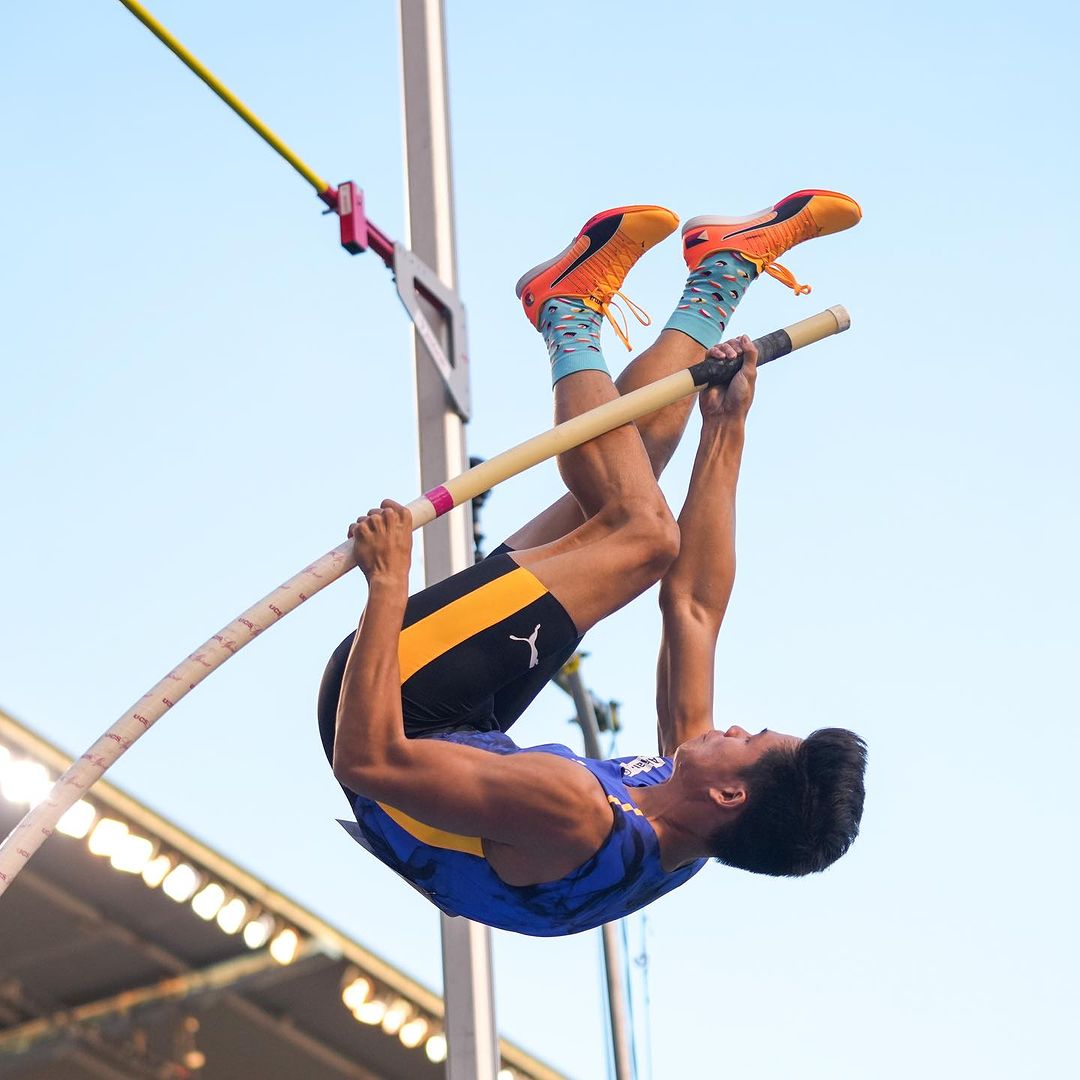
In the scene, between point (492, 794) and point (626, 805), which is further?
point (626, 805)

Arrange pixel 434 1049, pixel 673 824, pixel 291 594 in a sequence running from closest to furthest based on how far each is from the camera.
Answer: pixel 291 594 < pixel 673 824 < pixel 434 1049

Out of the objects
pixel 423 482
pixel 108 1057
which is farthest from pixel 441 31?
pixel 108 1057

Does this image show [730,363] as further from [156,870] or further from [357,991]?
[357,991]

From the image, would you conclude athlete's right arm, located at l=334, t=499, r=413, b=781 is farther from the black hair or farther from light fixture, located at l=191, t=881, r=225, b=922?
light fixture, located at l=191, t=881, r=225, b=922

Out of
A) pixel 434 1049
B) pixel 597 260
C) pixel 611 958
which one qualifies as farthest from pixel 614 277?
pixel 434 1049

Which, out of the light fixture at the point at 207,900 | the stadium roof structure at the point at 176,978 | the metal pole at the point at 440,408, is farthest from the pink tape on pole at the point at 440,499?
the light fixture at the point at 207,900

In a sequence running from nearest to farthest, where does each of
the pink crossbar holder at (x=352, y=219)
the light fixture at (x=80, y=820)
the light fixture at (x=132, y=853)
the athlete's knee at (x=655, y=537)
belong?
the athlete's knee at (x=655, y=537), the pink crossbar holder at (x=352, y=219), the light fixture at (x=80, y=820), the light fixture at (x=132, y=853)

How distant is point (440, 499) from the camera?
10.2 ft

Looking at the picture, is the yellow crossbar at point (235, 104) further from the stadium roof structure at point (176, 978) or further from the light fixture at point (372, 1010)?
the light fixture at point (372, 1010)

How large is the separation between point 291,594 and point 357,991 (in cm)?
714

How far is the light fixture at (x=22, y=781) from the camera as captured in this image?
24.8 ft

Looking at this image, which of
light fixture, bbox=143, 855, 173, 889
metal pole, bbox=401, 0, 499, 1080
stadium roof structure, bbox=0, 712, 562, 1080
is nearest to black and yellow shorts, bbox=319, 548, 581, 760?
metal pole, bbox=401, 0, 499, 1080

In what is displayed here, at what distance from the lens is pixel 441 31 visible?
4703 millimetres

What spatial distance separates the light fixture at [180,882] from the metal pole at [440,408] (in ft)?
16.3
